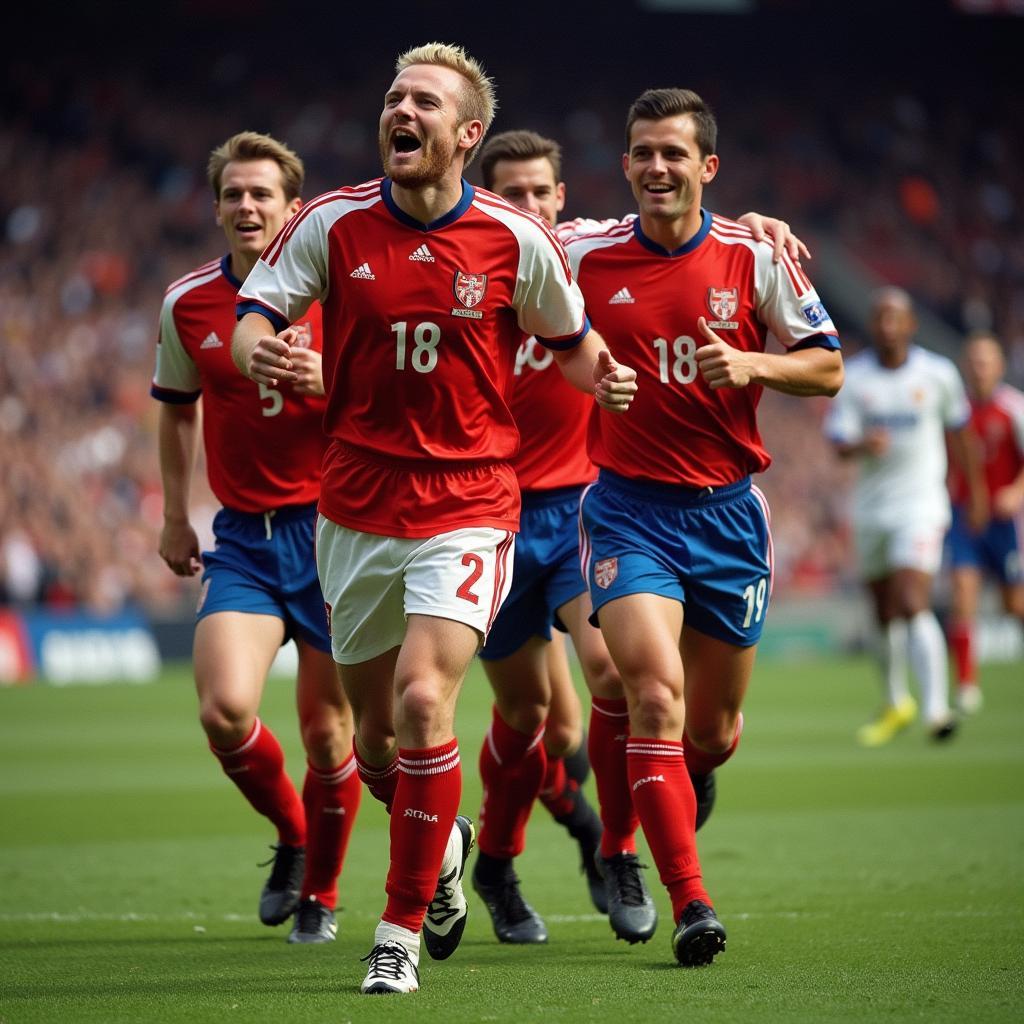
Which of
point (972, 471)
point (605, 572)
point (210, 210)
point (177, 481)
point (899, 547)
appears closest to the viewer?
point (605, 572)

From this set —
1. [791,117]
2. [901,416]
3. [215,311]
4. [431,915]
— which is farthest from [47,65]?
[431,915]

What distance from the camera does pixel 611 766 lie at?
20.6ft

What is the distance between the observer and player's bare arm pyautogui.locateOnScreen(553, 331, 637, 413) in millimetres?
5195

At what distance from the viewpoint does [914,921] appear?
6090 mm

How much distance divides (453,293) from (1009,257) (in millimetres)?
32561

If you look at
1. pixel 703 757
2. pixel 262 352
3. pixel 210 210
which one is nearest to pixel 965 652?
pixel 703 757

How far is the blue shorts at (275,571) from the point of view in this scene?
20.8ft

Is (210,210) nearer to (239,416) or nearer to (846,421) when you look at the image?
(846,421)

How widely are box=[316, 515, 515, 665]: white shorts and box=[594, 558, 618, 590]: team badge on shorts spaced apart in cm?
43

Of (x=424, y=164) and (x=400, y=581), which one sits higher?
(x=424, y=164)

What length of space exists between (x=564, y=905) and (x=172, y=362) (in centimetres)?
263

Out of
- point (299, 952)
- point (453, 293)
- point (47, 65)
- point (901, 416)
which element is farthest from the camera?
point (47, 65)

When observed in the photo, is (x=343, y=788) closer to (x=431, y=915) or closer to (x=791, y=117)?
(x=431, y=915)

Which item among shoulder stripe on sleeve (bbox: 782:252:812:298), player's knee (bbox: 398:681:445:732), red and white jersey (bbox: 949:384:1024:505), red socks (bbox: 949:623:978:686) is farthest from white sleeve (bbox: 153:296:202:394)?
red socks (bbox: 949:623:978:686)
